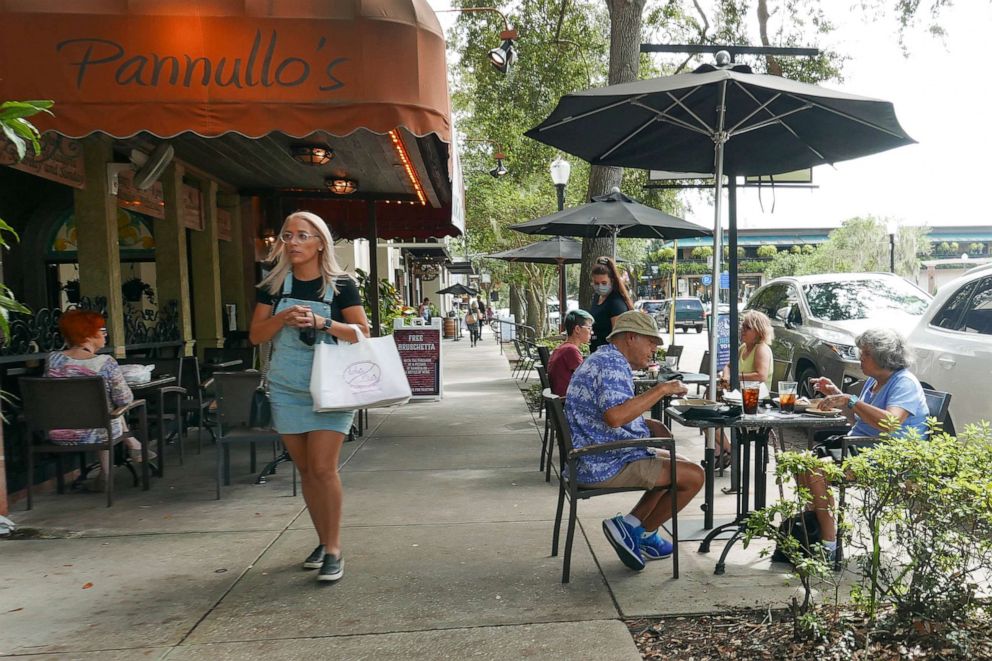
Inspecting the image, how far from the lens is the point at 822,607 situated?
10.5 ft

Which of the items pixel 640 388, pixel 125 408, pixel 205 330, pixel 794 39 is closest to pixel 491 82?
pixel 794 39

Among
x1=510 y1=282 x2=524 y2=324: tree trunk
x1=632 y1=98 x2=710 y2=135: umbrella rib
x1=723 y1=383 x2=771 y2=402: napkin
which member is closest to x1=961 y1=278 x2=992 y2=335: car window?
x1=723 y1=383 x2=771 y2=402: napkin

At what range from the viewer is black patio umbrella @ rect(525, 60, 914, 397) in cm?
457

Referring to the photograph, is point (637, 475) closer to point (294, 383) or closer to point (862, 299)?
point (294, 383)

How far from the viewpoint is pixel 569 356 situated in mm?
6082

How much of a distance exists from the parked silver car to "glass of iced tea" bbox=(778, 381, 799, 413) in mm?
4111

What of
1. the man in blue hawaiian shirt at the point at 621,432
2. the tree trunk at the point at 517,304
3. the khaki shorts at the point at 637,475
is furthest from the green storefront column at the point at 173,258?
the tree trunk at the point at 517,304

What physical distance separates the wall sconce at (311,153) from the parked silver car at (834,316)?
5.75m

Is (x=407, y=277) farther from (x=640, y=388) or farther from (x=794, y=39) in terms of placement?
(x=640, y=388)

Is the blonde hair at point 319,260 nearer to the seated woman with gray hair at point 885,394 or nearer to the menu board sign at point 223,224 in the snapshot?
the seated woman with gray hair at point 885,394

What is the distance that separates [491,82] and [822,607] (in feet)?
48.1

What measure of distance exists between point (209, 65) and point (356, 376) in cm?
240

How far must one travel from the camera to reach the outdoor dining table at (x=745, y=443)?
400 centimetres

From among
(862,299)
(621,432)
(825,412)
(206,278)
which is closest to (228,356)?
(206,278)
